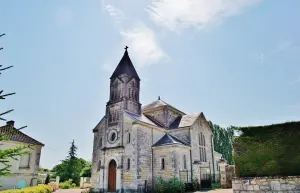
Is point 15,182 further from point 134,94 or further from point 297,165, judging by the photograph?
point 297,165

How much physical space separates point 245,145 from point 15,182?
73.1ft

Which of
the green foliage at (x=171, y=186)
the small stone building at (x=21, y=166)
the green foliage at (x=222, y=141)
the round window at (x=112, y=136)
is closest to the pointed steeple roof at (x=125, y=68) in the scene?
the round window at (x=112, y=136)

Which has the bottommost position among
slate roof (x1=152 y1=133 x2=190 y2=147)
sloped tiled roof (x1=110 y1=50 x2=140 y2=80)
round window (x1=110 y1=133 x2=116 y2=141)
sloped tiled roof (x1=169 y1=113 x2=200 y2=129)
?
slate roof (x1=152 y1=133 x2=190 y2=147)

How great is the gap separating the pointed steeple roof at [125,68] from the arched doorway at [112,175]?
1005cm

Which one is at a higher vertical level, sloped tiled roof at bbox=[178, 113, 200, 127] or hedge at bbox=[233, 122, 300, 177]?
sloped tiled roof at bbox=[178, 113, 200, 127]

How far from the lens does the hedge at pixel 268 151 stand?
9.55 m

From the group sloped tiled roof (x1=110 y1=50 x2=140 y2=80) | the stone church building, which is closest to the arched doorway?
the stone church building

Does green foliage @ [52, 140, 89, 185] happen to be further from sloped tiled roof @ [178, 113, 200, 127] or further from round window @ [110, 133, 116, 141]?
sloped tiled roof @ [178, 113, 200, 127]

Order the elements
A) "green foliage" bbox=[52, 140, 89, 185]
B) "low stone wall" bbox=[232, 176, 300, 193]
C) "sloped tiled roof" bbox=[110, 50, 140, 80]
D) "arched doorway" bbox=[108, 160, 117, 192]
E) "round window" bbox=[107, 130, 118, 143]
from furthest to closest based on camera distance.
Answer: "green foliage" bbox=[52, 140, 89, 185] → "sloped tiled roof" bbox=[110, 50, 140, 80] → "round window" bbox=[107, 130, 118, 143] → "arched doorway" bbox=[108, 160, 117, 192] → "low stone wall" bbox=[232, 176, 300, 193]

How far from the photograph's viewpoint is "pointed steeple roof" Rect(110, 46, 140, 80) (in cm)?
2630

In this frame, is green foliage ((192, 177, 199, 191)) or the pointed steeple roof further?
the pointed steeple roof

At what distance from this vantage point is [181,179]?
2194cm

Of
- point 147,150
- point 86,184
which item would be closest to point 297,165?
point 147,150

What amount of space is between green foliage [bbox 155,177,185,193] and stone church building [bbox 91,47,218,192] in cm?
104
